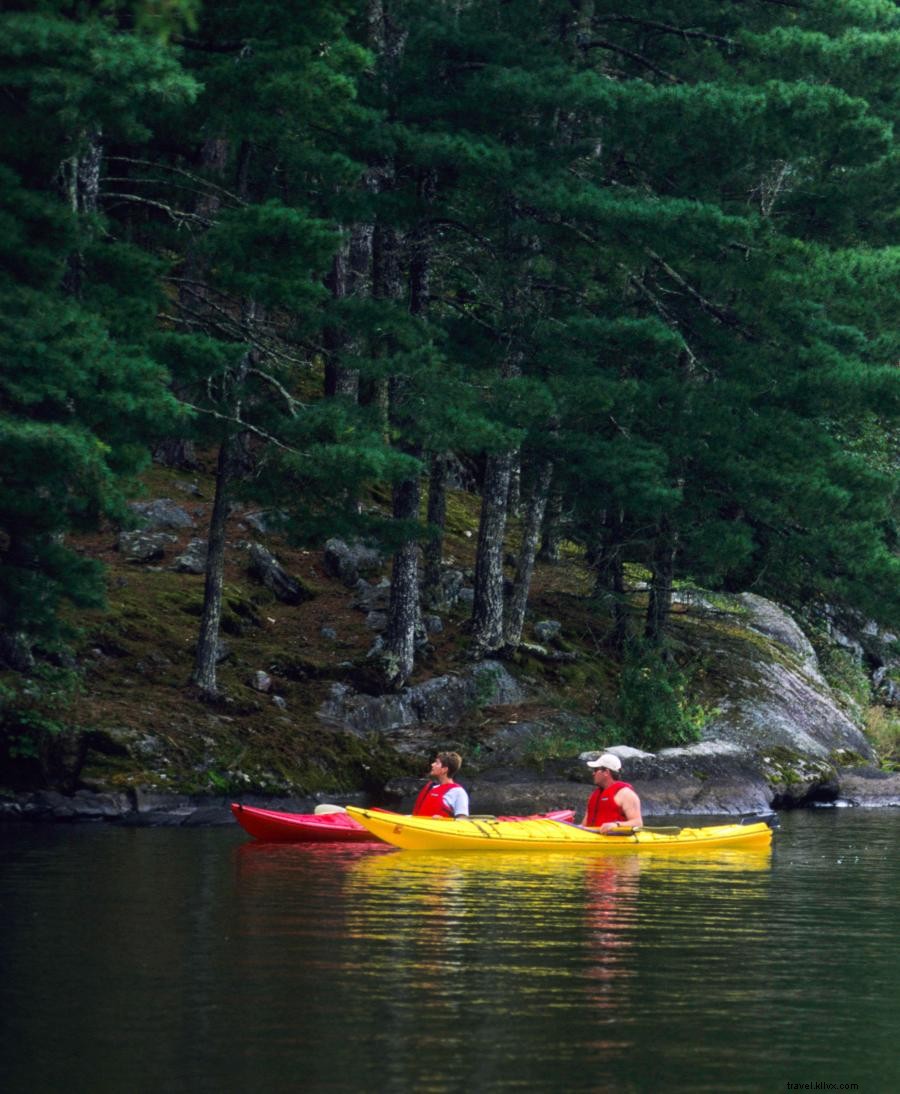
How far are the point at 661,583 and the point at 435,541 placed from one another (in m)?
3.87

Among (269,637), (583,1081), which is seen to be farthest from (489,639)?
(583,1081)

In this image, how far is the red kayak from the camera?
1755 cm

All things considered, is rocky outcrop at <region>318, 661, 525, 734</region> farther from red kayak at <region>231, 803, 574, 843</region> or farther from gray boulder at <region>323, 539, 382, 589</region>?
red kayak at <region>231, 803, 574, 843</region>

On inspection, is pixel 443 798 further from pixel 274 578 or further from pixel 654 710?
pixel 274 578

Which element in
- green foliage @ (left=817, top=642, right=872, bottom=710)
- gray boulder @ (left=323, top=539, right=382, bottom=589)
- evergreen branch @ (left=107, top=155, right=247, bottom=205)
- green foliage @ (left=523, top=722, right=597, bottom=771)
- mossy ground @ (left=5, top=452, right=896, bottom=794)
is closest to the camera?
evergreen branch @ (left=107, top=155, right=247, bottom=205)

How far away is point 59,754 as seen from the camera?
19625 mm

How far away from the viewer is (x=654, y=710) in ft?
81.8

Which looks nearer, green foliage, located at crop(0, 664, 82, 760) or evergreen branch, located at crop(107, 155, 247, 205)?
green foliage, located at crop(0, 664, 82, 760)

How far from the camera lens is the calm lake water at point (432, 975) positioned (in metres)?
7.38

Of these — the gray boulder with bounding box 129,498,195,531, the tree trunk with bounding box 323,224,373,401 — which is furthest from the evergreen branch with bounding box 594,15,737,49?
the gray boulder with bounding box 129,498,195,531

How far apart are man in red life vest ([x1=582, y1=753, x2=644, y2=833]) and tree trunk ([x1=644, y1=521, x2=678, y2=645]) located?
8567 mm

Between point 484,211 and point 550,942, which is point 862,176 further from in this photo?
point 550,942

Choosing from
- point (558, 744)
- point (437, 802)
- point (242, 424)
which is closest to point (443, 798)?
point (437, 802)

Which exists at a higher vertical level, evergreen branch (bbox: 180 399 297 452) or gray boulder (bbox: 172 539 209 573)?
evergreen branch (bbox: 180 399 297 452)
